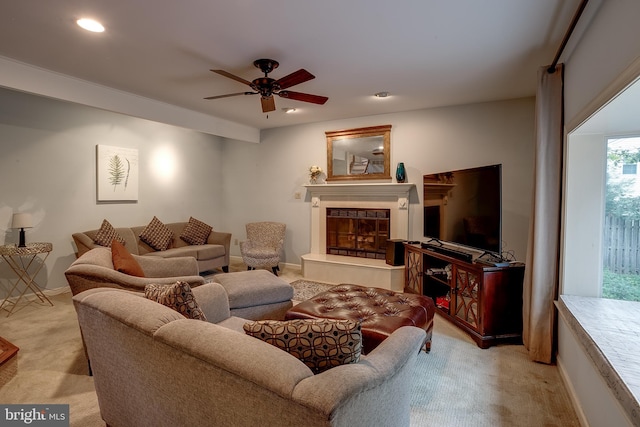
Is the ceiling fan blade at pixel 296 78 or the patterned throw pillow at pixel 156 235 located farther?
the patterned throw pillow at pixel 156 235

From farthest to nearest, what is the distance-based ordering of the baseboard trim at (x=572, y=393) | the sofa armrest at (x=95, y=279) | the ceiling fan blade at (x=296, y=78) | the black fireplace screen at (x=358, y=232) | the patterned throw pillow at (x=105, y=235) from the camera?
Answer: the black fireplace screen at (x=358, y=232)
the patterned throw pillow at (x=105, y=235)
the ceiling fan blade at (x=296, y=78)
the sofa armrest at (x=95, y=279)
the baseboard trim at (x=572, y=393)

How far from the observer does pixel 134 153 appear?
16.8 ft

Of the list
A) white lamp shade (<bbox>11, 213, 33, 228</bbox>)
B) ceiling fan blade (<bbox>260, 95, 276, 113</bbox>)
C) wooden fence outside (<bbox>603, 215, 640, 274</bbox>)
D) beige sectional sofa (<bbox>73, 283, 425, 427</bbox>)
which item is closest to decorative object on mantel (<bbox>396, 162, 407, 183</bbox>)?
ceiling fan blade (<bbox>260, 95, 276, 113</bbox>)

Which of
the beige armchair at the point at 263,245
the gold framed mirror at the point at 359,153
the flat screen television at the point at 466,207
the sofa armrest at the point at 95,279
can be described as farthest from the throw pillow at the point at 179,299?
the gold framed mirror at the point at 359,153

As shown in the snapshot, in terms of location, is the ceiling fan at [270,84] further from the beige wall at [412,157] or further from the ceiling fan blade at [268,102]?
the beige wall at [412,157]

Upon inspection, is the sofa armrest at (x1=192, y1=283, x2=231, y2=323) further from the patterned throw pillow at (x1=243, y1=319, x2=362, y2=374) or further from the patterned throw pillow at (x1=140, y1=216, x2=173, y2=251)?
the patterned throw pillow at (x1=140, y1=216, x2=173, y2=251)

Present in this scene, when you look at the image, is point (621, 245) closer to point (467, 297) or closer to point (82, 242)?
point (467, 297)

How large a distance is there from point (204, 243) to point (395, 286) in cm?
315

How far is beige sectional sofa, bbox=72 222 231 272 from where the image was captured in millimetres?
4156

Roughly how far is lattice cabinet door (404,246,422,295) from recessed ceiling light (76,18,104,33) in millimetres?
3656

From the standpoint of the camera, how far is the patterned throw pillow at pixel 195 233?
536 centimetres

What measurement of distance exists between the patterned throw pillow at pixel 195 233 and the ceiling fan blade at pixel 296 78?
3268mm

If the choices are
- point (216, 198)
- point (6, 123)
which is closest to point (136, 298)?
point (6, 123)

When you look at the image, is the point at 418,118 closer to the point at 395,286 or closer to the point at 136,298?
the point at 395,286
